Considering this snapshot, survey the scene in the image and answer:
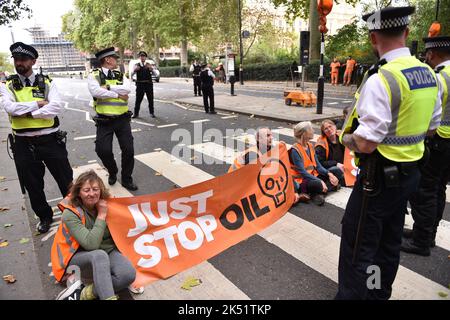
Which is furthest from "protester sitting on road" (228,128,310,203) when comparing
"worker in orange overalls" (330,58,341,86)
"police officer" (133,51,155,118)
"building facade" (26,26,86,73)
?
"building facade" (26,26,86,73)

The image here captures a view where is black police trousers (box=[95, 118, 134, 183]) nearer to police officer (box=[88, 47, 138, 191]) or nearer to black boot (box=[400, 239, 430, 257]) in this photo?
police officer (box=[88, 47, 138, 191])

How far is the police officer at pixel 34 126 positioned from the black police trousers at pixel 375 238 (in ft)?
11.0

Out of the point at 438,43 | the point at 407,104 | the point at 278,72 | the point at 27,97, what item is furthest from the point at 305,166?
the point at 278,72

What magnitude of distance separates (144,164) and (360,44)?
2644 cm

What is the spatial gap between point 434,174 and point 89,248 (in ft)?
10.4

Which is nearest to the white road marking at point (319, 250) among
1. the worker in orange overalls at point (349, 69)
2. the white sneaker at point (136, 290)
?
the white sneaker at point (136, 290)

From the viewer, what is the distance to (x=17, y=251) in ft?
12.3

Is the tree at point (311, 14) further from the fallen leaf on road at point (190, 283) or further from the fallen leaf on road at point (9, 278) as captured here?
the fallen leaf on road at point (9, 278)

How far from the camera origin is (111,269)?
2.99 meters
